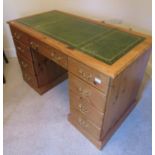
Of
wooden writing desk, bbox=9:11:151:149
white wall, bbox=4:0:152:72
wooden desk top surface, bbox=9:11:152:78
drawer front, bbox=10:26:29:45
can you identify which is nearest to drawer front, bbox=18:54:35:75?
wooden writing desk, bbox=9:11:151:149

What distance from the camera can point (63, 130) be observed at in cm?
148

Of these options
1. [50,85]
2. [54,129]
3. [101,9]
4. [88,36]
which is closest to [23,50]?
[50,85]

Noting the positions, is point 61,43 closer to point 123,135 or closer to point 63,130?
point 63,130

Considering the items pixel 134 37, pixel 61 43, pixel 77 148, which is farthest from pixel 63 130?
pixel 134 37

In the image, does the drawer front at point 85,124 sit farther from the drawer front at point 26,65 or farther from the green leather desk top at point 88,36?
the drawer front at point 26,65

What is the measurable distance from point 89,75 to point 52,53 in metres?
0.43

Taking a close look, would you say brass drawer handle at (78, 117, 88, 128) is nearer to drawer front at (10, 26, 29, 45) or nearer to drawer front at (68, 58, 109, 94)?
drawer front at (68, 58, 109, 94)

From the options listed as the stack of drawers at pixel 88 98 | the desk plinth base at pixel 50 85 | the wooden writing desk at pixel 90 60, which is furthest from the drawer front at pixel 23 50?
the stack of drawers at pixel 88 98

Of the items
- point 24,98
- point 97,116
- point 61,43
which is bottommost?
point 24,98

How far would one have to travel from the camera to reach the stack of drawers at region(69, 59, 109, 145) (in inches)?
39.1

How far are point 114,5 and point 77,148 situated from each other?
183 cm

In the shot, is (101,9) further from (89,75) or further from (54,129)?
(54,129)

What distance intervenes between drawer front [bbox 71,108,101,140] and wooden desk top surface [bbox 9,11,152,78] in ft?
1.86

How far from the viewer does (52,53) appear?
49.9 inches
